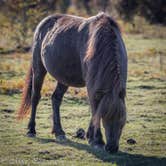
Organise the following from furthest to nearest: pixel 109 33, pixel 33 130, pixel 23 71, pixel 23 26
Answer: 1. pixel 23 26
2. pixel 23 71
3. pixel 33 130
4. pixel 109 33

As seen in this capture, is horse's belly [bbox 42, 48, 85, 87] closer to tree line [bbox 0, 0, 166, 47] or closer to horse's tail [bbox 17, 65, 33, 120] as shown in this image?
horse's tail [bbox 17, 65, 33, 120]

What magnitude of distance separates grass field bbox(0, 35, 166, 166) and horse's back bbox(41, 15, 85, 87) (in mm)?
1062

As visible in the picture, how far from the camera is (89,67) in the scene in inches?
292

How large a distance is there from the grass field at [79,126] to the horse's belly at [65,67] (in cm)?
98

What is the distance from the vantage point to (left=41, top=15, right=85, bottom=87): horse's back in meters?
8.37

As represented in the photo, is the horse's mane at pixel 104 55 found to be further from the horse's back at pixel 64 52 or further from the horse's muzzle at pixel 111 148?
the horse's muzzle at pixel 111 148

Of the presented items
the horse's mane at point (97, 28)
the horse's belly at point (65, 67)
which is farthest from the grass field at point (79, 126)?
the horse's mane at point (97, 28)

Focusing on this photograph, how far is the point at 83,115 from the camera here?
1002 centimetres

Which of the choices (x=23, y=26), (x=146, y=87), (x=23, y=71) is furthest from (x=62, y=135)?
(x=23, y=26)

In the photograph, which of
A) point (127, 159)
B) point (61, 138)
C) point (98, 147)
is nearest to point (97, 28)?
point (98, 147)

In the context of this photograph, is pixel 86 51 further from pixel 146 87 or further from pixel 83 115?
pixel 146 87

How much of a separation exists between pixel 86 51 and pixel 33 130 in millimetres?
1856

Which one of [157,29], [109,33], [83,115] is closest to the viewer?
[109,33]

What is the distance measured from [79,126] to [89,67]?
209 cm
